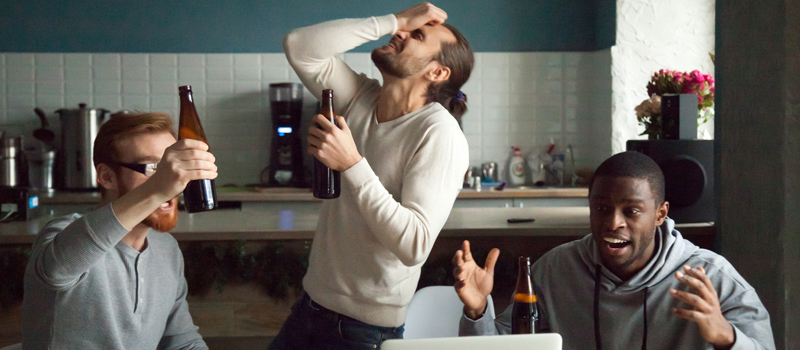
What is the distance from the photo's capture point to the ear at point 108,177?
1.41 meters

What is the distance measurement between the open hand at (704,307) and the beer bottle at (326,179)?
0.76 meters

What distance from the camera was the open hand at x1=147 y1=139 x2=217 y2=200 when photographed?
1101 millimetres

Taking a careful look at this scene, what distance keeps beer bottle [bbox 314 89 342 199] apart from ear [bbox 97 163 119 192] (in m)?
0.44

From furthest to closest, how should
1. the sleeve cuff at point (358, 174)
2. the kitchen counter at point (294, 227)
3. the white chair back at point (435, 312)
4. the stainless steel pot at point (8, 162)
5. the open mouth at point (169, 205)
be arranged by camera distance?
the stainless steel pot at point (8, 162)
the kitchen counter at point (294, 227)
the white chair back at point (435, 312)
the open mouth at point (169, 205)
the sleeve cuff at point (358, 174)

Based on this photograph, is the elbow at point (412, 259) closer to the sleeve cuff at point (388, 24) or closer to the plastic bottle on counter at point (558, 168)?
the sleeve cuff at point (388, 24)

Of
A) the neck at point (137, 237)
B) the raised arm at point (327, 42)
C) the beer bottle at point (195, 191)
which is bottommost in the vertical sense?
the neck at point (137, 237)

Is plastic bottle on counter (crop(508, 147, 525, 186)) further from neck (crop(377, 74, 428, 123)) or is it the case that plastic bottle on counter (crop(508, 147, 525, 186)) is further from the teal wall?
neck (crop(377, 74, 428, 123))

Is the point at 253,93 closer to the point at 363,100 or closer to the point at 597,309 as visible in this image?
the point at 363,100

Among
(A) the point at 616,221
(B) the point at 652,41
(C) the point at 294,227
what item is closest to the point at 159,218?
(C) the point at 294,227

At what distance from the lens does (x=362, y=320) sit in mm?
1529

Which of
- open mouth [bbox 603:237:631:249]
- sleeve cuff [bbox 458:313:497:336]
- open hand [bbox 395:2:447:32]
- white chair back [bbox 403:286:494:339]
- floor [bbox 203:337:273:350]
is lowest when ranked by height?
floor [bbox 203:337:273:350]

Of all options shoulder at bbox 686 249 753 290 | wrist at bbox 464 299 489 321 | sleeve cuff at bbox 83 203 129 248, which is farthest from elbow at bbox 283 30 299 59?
shoulder at bbox 686 249 753 290

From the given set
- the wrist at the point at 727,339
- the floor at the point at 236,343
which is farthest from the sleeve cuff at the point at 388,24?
the floor at the point at 236,343

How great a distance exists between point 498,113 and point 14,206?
328cm
